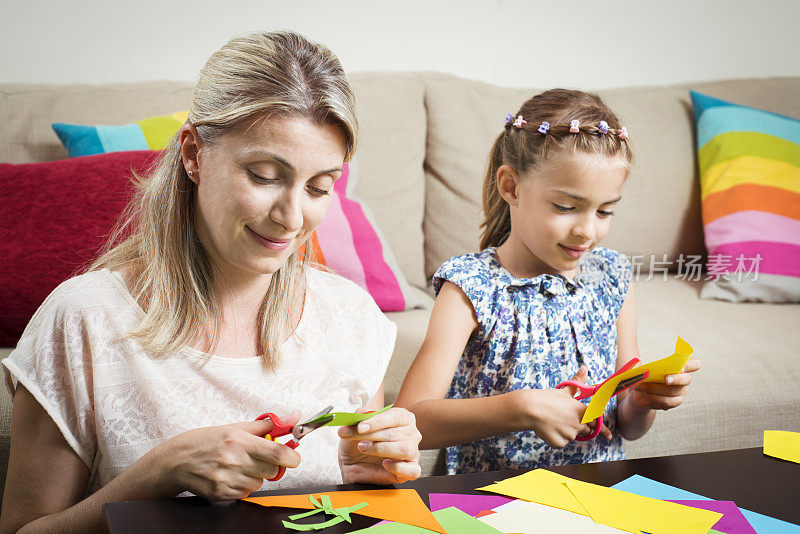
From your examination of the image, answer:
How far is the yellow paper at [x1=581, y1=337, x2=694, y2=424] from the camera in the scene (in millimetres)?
1013

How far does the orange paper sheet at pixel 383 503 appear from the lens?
700mm

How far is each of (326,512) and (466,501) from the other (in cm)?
14

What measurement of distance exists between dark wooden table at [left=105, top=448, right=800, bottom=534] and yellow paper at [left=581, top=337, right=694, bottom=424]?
0.14 metres

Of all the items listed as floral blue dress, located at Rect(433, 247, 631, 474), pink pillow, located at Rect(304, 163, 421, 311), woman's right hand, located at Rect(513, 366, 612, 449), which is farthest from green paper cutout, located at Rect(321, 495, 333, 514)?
pink pillow, located at Rect(304, 163, 421, 311)

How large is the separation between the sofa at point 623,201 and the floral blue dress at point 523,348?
0.59 ft

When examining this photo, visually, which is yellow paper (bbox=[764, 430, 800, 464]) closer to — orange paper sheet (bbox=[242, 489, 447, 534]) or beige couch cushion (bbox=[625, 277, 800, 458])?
orange paper sheet (bbox=[242, 489, 447, 534])

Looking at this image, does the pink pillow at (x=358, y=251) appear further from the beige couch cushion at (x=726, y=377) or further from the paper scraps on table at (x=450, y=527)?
the paper scraps on table at (x=450, y=527)

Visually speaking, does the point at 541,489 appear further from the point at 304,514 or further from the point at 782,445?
the point at 782,445

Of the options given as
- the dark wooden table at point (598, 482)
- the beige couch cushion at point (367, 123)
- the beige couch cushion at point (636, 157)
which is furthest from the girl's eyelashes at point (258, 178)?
the beige couch cushion at point (636, 157)

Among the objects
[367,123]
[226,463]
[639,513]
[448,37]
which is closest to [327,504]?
[226,463]

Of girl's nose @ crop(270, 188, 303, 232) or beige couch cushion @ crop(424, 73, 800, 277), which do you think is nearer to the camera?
girl's nose @ crop(270, 188, 303, 232)

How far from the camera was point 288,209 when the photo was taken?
91cm

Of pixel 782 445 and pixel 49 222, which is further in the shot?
pixel 49 222

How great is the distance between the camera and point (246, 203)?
91 centimetres
